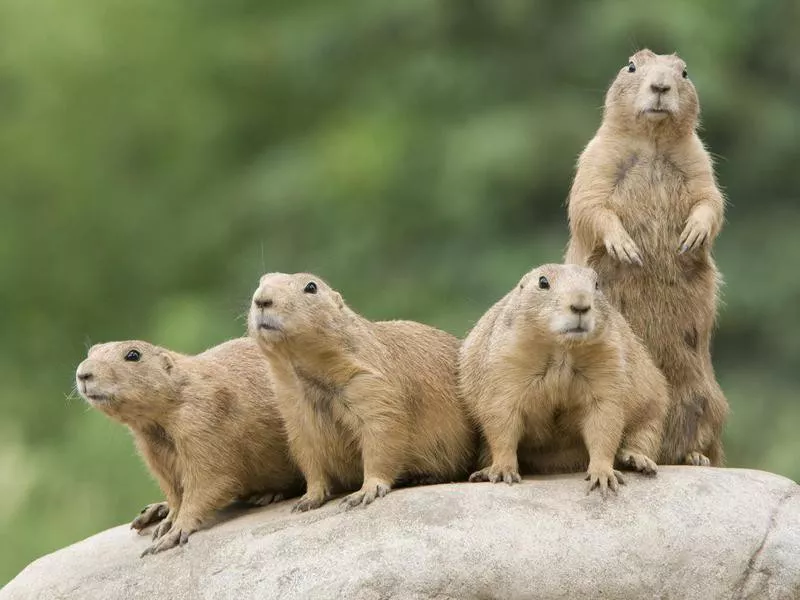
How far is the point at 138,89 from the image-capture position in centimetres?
2184

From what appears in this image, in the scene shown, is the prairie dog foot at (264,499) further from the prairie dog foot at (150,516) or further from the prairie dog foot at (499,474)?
the prairie dog foot at (499,474)

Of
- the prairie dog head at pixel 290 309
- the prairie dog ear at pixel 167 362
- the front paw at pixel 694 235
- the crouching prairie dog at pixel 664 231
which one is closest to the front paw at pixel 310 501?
the prairie dog head at pixel 290 309

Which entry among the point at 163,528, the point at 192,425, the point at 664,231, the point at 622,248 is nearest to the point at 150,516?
the point at 163,528

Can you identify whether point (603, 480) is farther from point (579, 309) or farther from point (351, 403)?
point (351, 403)

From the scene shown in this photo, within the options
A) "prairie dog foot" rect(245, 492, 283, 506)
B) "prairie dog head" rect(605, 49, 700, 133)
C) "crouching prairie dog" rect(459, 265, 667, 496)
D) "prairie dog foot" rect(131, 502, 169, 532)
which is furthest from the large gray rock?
"prairie dog head" rect(605, 49, 700, 133)

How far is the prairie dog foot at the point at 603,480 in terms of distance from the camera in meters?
9.02

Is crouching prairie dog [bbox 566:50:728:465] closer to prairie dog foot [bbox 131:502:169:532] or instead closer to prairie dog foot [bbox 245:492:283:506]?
prairie dog foot [bbox 245:492:283:506]

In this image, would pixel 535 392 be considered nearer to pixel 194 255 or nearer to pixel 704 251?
pixel 704 251

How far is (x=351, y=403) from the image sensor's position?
9320 mm

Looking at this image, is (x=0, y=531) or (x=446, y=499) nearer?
Result: (x=446, y=499)

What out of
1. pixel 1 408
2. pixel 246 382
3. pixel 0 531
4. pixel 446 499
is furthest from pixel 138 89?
pixel 446 499

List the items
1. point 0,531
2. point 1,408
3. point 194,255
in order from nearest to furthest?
1. point 0,531
2. point 1,408
3. point 194,255

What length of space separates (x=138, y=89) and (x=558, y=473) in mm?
13637

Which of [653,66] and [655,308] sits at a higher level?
[653,66]
